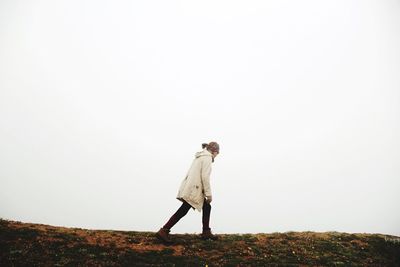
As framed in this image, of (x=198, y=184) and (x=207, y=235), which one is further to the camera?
(x=207, y=235)

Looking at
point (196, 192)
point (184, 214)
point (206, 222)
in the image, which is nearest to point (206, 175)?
point (196, 192)

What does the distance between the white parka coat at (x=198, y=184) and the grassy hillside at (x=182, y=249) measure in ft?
5.32

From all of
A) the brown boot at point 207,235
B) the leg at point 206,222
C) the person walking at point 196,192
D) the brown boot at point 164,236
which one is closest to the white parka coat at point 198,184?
the person walking at point 196,192

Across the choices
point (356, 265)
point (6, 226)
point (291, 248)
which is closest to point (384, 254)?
point (356, 265)

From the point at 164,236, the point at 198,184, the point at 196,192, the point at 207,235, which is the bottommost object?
the point at 164,236

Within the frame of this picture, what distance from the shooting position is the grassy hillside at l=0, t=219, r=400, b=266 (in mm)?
9414

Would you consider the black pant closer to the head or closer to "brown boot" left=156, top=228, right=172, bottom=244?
"brown boot" left=156, top=228, right=172, bottom=244

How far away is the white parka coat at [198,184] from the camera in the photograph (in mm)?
11094

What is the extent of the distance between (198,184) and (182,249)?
7.31 ft

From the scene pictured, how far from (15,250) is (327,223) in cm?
14045

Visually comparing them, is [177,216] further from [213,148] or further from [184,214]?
[213,148]

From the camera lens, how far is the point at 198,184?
11.3m

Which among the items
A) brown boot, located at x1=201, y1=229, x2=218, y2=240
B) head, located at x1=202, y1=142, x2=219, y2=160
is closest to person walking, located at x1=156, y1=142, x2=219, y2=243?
head, located at x1=202, y1=142, x2=219, y2=160

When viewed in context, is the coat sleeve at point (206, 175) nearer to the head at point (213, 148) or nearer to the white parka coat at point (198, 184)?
the white parka coat at point (198, 184)
